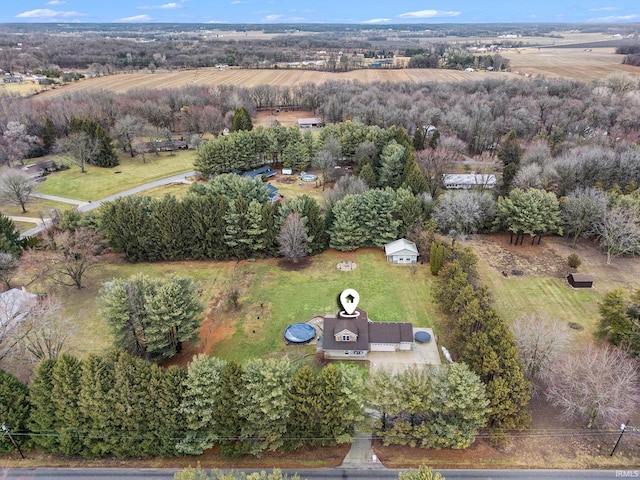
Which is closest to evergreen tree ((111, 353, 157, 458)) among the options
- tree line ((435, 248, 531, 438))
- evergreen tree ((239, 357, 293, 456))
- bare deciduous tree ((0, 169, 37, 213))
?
evergreen tree ((239, 357, 293, 456))

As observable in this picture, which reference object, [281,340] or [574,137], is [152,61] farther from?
[281,340]

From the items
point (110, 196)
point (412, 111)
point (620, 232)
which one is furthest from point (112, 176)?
point (620, 232)

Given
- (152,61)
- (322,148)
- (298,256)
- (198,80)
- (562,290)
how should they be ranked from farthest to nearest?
(152,61) < (198,80) < (322,148) < (298,256) < (562,290)

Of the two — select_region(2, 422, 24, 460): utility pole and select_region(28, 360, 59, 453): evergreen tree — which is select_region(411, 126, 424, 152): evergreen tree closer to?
select_region(28, 360, 59, 453): evergreen tree

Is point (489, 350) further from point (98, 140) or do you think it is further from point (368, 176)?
point (98, 140)

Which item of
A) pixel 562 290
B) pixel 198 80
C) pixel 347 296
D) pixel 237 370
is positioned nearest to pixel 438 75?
pixel 198 80

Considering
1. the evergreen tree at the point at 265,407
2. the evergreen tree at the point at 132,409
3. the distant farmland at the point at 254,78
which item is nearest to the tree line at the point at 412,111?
the distant farmland at the point at 254,78
